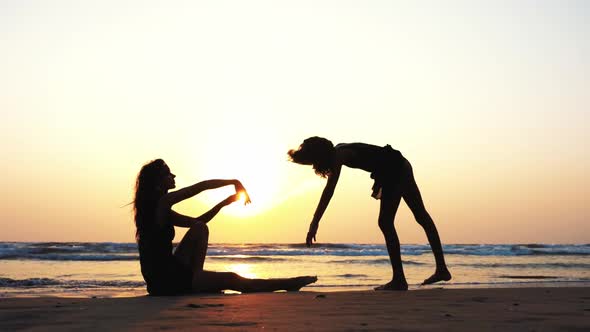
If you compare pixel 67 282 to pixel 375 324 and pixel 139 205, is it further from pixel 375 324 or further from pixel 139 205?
pixel 375 324

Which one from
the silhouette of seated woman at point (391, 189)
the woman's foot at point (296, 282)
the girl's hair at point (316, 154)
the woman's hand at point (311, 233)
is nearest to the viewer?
the woman's hand at point (311, 233)

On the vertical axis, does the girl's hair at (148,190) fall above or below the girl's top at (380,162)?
below

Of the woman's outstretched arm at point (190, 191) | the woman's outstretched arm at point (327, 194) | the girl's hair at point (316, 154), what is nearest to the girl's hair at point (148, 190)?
the woman's outstretched arm at point (190, 191)

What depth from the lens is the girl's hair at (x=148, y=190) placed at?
5.79 metres

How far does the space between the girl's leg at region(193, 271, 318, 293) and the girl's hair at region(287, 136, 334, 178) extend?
1.03 metres

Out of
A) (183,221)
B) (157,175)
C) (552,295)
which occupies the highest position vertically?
(157,175)

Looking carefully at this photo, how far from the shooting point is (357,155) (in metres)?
6.51

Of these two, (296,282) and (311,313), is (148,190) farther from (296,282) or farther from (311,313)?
(311,313)

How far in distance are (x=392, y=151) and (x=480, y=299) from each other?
180 cm

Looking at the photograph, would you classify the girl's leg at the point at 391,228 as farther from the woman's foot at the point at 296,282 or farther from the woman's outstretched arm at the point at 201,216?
the woman's outstretched arm at the point at 201,216

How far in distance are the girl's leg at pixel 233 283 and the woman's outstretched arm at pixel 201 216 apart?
1.46 feet

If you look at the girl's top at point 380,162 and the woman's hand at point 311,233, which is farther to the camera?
the girl's top at point 380,162

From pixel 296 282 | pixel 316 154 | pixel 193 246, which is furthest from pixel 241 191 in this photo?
pixel 296 282

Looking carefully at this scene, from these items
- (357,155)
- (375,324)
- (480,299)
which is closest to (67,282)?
(357,155)
